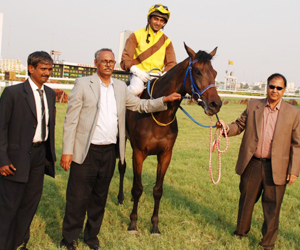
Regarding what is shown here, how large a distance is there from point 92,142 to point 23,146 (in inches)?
28.2

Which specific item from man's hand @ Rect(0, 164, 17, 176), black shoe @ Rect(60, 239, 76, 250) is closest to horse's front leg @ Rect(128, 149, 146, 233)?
black shoe @ Rect(60, 239, 76, 250)

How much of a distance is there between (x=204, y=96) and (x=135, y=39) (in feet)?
6.07

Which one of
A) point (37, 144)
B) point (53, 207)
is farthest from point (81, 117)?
point (53, 207)

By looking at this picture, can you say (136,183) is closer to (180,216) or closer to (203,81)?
(180,216)

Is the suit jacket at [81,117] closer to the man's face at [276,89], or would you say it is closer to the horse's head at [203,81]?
the horse's head at [203,81]

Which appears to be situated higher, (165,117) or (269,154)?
(165,117)

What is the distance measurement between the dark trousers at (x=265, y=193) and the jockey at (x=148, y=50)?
2.02 metres

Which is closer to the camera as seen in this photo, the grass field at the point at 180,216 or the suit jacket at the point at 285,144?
the suit jacket at the point at 285,144

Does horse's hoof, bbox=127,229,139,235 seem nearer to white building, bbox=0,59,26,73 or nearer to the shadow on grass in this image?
the shadow on grass

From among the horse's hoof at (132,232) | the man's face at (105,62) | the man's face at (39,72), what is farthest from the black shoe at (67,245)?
the man's face at (105,62)

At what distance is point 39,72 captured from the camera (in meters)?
3.00

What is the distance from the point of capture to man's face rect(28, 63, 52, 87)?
2994 mm

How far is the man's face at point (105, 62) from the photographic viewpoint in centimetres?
322

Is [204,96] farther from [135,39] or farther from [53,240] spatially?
[53,240]
